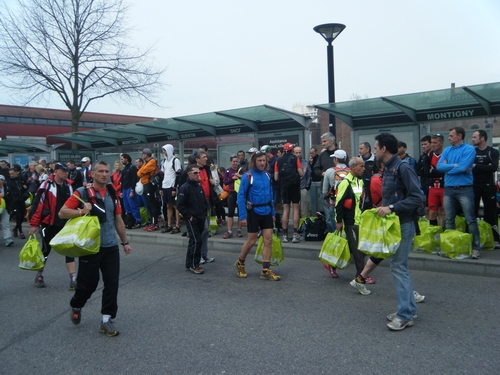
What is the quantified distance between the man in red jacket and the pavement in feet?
10.9

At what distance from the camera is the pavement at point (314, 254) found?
629 centimetres

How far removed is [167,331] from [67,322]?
1304 millimetres

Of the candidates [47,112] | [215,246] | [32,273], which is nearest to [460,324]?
[215,246]

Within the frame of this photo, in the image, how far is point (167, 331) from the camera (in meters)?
4.53

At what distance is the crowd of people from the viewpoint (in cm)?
444

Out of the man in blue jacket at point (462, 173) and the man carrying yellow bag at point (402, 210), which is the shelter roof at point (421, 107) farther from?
the man carrying yellow bag at point (402, 210)

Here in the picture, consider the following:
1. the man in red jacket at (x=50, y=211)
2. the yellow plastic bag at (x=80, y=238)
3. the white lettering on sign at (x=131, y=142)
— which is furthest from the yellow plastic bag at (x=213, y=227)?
the white lettering on sign at (x=131, y=142)

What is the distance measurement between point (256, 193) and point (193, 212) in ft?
4.10

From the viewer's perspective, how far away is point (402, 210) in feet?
13.9

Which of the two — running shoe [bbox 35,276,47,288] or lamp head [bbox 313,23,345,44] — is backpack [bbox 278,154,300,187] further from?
running shoe [bbox 35,276,47,288]

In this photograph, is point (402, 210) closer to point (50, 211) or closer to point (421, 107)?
point (50, 211)

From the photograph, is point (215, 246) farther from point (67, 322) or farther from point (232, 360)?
point (232, 360)

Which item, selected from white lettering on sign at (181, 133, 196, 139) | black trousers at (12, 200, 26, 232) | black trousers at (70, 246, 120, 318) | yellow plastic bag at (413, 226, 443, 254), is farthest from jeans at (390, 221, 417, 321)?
black trousers at (12, 200, 26, 232)

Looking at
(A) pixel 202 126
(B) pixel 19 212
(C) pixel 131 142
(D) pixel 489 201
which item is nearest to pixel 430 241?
(D) pixel 489 201
